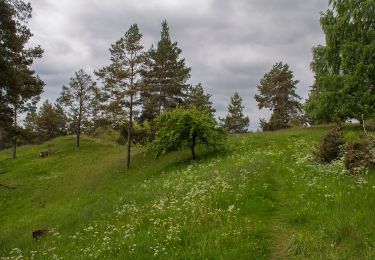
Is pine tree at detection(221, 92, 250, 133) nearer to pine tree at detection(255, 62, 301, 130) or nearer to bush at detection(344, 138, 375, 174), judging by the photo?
pine tree at detection(255, 62, 301, 130)

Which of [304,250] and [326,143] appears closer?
[304,250]

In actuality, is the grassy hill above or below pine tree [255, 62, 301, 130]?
below

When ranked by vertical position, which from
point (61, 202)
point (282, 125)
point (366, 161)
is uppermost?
point (282, 125)

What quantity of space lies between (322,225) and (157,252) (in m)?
4.79

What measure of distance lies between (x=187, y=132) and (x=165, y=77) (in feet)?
69.7

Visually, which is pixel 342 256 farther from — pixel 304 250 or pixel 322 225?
pixel 322 225

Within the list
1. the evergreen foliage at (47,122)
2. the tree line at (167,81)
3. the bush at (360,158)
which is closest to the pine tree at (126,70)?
the tree line at (167,81)

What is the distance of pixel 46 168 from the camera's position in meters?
48.4

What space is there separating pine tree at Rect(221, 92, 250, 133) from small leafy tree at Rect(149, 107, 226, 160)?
45.6 m

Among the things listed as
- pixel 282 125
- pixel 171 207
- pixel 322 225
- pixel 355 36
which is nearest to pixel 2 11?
pixel 171 207

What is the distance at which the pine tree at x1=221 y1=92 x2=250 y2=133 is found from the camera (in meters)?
77.4

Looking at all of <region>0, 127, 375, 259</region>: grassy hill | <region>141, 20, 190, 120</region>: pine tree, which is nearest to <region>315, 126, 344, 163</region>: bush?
<region>0, 127, 375, 259</region>: grassy hill

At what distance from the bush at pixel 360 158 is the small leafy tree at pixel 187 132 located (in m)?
13.6

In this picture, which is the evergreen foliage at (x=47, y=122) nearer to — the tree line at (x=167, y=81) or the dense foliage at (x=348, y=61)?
the tree line at (x=167, y=81)
